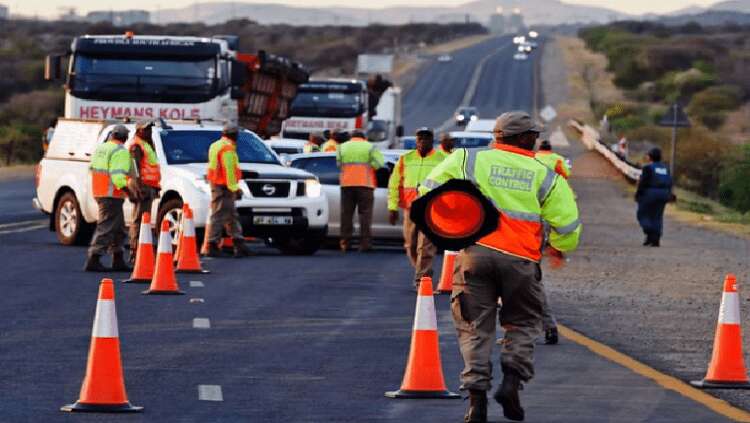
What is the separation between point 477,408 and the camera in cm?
944

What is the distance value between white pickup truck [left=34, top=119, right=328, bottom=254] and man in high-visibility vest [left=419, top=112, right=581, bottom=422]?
13405 mm

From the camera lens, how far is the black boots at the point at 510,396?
9.38 m

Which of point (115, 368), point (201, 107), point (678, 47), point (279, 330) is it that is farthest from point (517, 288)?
point (678, 47)

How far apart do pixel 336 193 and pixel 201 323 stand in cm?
1115

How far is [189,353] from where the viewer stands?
12.7 meters

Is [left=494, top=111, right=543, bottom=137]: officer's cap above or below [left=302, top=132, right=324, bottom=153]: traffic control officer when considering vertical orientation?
above

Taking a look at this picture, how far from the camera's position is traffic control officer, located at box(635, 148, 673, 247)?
28.5m

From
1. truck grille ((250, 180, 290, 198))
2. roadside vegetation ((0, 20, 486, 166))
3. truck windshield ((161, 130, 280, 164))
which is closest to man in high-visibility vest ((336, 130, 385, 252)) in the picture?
truck windshield ((161, 130, 280, 164))

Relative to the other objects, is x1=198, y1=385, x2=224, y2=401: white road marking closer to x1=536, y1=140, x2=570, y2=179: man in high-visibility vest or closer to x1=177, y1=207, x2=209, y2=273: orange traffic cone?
x1=536, y1=140, x2=570, y2=179: man in high-visibility vest

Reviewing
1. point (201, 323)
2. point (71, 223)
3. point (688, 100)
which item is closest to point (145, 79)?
point (71, 223)

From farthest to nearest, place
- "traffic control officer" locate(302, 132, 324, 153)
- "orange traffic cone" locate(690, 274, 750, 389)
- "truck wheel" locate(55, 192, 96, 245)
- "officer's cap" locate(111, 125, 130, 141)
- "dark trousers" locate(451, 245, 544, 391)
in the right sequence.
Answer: "traffic control officer" locate(302, 132, 324, 153) < "truck wheel" locate(55, 192, 96, 245) < "officer's cap" locate(111, 125, 130, 141) < "orange traffic cone" locate(690, 274, 750, 389) < "dark trousers" locate(451, 245, 544, 391)

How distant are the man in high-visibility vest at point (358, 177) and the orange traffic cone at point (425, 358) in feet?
46.2

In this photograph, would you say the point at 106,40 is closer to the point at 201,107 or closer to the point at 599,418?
the point at 201,107

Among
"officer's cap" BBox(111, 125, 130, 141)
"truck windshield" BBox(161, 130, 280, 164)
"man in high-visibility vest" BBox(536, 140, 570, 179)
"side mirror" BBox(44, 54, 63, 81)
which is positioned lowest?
"truck windshield" BBox(161, 130, 280, 164)
